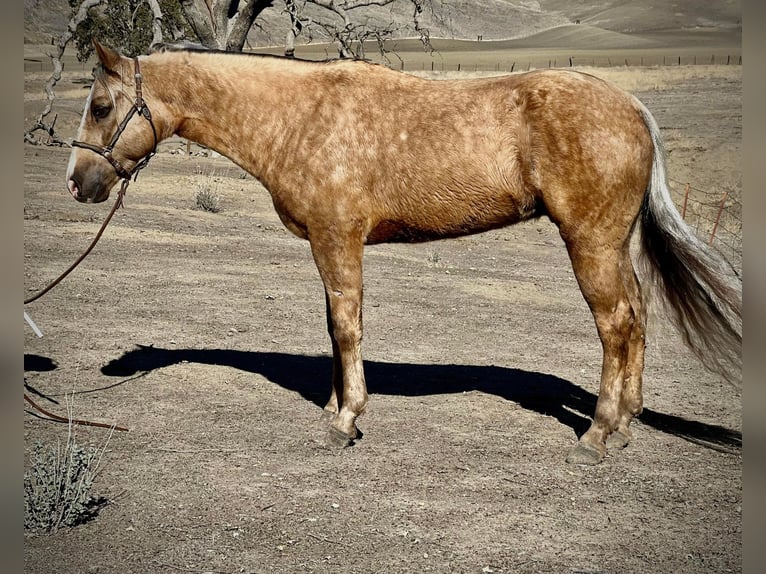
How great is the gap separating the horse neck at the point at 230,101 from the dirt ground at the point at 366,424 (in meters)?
2.20

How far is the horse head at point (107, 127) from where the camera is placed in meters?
5.69

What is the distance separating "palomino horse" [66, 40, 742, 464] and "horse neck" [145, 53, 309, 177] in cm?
1

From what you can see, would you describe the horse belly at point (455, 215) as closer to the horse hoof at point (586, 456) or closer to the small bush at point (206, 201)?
the horse hoof at point (586, 456)

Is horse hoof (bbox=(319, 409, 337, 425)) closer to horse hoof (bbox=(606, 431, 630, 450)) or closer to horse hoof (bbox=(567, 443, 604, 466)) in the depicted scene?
horse hoof (bbox=(567, 443, 604, 466))

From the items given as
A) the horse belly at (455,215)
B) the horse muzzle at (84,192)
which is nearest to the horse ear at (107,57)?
the horse muzzle at (84,192)

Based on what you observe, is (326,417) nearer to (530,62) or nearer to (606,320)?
(606,320)

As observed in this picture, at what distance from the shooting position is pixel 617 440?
595 cm

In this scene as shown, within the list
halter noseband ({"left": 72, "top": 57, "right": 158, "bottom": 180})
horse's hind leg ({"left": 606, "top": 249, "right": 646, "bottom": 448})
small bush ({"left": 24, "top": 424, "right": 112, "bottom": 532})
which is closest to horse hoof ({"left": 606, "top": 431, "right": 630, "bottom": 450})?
horse's hind leg ({"left": 606, "top": 249, "right": 646, "bottom": 448})

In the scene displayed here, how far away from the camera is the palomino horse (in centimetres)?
548

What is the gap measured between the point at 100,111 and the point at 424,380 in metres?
3.75

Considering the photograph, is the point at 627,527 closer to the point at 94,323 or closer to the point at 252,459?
the point at 252,459

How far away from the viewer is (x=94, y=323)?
351 inches
